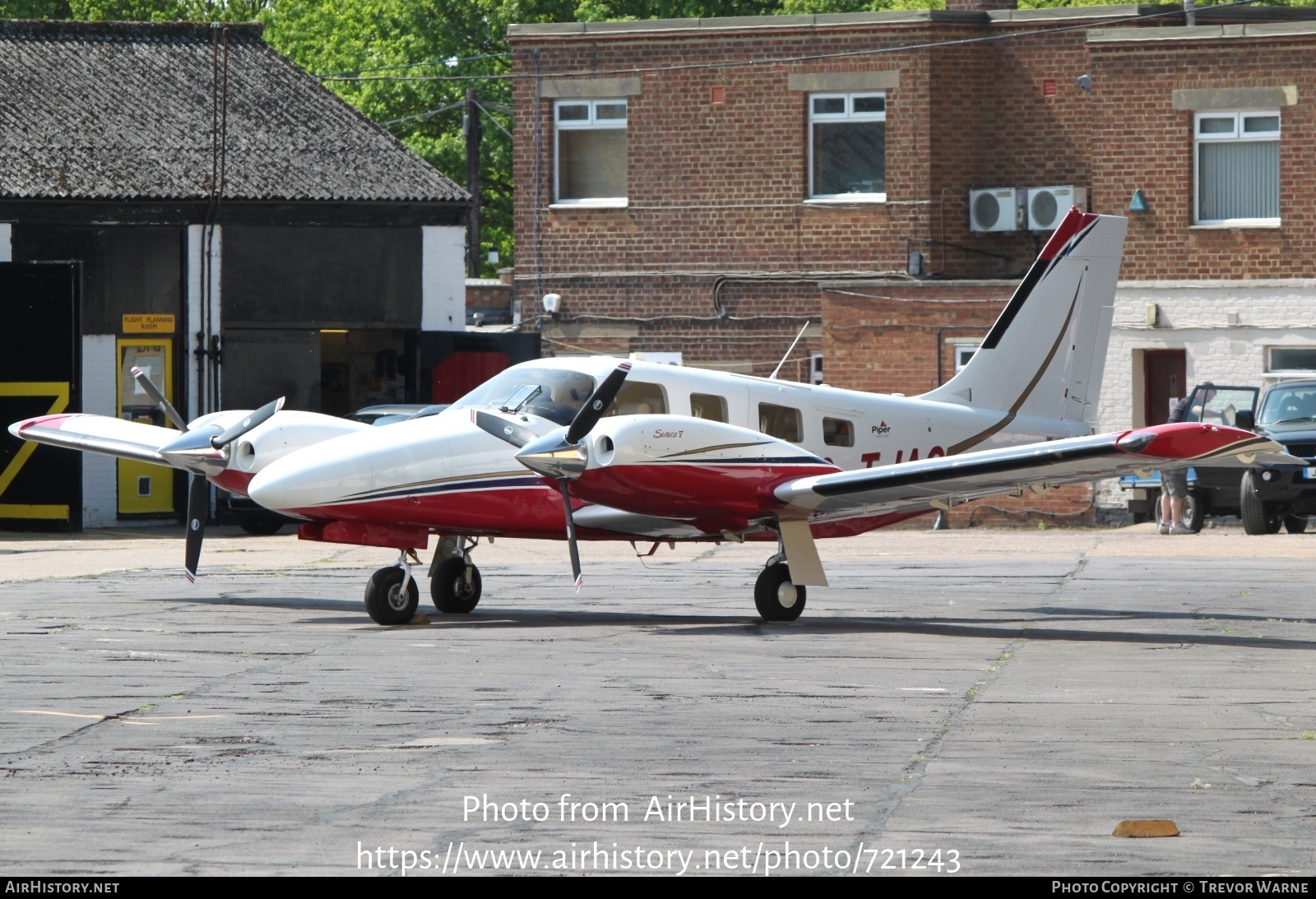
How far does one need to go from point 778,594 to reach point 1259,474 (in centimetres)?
1183

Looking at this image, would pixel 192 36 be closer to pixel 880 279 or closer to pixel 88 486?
pixel 88 486

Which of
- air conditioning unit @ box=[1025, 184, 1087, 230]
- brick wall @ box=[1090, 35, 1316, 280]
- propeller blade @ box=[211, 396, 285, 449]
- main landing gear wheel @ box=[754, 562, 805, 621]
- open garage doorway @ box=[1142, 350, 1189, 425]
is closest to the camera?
main landing gear wheel @ box=[754, 562, 805, 621]

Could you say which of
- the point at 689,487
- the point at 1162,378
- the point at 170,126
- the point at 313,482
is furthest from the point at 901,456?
the point at 170,126

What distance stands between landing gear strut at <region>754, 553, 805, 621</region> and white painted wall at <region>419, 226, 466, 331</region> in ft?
52.5

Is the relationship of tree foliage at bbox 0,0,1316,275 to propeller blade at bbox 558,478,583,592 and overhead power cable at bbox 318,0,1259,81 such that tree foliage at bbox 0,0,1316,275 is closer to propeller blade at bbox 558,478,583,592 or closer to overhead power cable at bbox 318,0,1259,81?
overhead power cable at bbox 318,0,1259,81

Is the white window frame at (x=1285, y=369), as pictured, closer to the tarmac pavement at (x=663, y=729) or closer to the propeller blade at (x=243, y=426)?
the tarmac pavement at (x=663, y=729)

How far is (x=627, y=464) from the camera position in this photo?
14531 millimetres

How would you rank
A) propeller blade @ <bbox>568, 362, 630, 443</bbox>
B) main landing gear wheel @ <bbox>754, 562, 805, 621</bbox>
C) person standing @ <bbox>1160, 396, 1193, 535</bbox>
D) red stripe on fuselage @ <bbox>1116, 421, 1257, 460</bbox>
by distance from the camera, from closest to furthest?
red stripe on fuselage @ <bbox>1116, 421, 1257, 460</bbox>
propeller blade @ <bbox>568, 362, 630, 443</bbox>
main landing gear wheel @ <bbox>754, 562, 805, 621</bbox>
person standing @ <bbox>1160, 396, 1193, 535</bbox>

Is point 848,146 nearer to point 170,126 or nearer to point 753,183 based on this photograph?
point 753,183

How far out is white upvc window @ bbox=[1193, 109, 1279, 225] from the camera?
28625 mm

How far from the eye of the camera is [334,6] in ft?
196

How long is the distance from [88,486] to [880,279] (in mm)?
12902

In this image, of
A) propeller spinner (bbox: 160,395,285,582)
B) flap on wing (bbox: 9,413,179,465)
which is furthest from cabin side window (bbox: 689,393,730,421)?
flap on wing (bbox: 9,413,179,465)

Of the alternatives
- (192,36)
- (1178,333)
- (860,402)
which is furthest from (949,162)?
(860,402)
